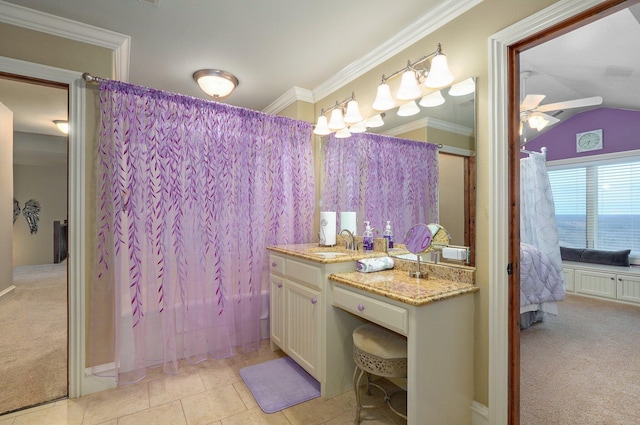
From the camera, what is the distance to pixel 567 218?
487cm

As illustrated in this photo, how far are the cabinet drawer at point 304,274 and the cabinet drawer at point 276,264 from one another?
0.34ft

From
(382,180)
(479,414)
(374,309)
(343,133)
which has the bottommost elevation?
(479,414)

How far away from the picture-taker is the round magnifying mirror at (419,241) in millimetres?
1819

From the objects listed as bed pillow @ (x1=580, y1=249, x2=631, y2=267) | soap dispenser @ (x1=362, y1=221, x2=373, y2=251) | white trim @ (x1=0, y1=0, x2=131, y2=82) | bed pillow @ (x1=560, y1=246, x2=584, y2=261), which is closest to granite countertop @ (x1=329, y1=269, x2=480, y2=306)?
soap dispenser @ (x1=362, y1=221, x2=373, y2=251)

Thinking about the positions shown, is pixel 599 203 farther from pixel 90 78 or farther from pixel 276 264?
pixel 90 78

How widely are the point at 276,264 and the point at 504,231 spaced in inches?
64.8

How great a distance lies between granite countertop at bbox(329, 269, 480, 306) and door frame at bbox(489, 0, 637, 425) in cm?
17

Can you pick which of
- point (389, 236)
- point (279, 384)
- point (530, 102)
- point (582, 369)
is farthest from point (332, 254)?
point (530, 102)

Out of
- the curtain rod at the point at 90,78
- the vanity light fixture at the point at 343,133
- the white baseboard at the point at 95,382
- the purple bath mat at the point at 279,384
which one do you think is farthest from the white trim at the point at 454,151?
the white baseboard at the point at 95,382

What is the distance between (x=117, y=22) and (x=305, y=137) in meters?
1.59

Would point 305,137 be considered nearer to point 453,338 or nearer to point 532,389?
point 453,338

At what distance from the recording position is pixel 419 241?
6.08 ft

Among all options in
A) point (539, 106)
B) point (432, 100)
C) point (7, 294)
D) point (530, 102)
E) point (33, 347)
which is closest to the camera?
point (432, 100)

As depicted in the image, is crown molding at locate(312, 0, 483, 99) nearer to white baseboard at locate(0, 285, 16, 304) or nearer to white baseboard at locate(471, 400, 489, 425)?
white baseboard at locate(471, 400, 489, 425)
